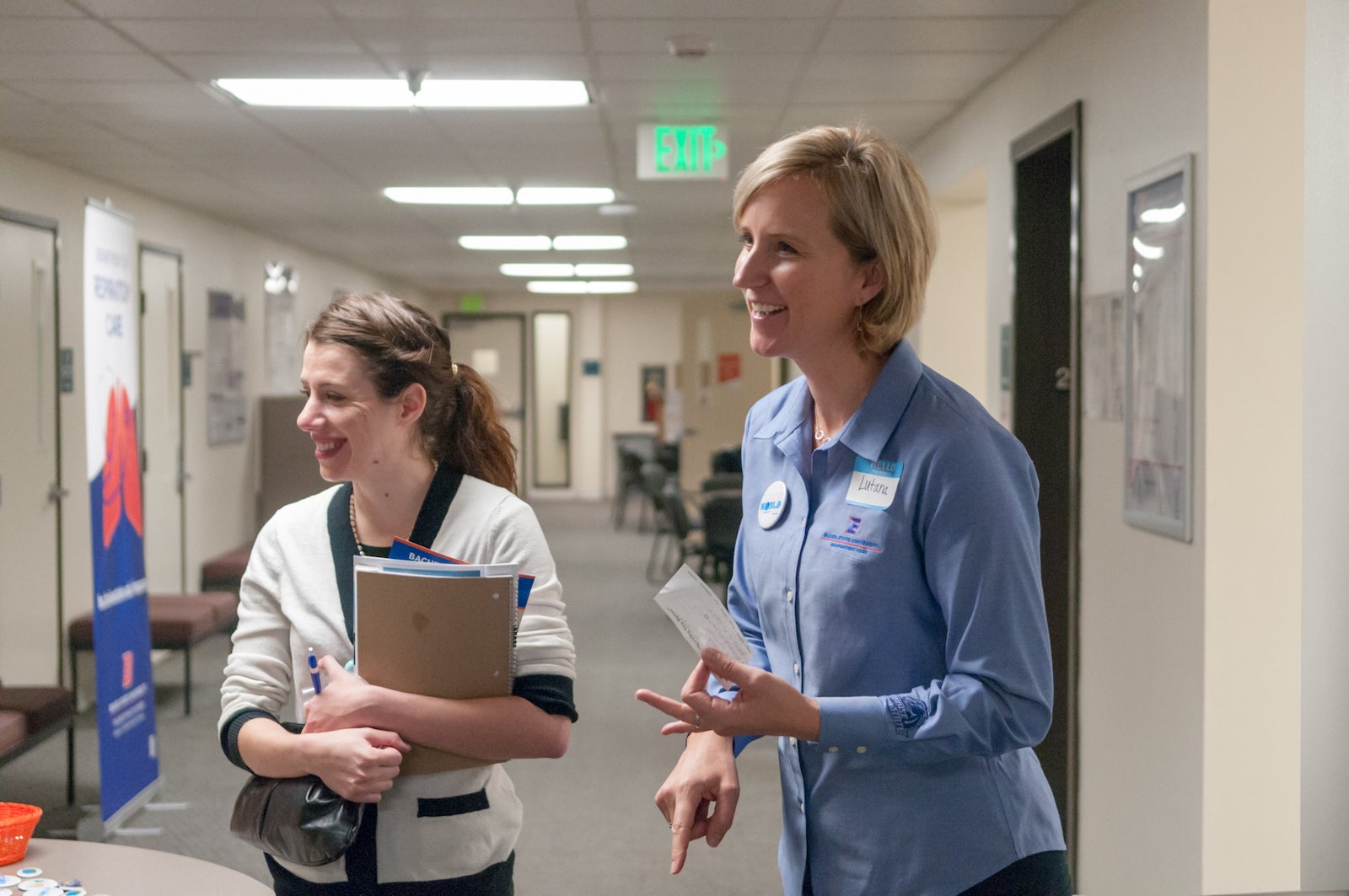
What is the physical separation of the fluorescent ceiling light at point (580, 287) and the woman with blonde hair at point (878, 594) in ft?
44.2

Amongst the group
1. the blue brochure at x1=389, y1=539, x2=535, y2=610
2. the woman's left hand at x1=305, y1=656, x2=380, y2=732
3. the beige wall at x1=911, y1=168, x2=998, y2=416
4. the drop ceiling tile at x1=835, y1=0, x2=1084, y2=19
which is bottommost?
the woman's left hand at x1=305, y1=656, x2=380, y2=732

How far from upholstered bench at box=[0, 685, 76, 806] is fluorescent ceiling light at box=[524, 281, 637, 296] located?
→ 1052cm

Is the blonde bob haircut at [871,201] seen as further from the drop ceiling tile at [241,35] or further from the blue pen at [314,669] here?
the drop ceiling tile at [241,35]

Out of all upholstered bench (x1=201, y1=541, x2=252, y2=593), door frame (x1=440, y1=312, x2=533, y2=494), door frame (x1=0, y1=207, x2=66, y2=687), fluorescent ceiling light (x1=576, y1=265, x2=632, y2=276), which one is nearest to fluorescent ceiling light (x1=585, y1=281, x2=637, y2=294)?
fluorescent ceiling light (x1=576, y1=265, x2=632, y2=276)

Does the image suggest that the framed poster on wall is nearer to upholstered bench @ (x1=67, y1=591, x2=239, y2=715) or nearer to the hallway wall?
the hallway wall

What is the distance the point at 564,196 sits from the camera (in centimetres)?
771

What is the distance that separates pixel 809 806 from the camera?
4.67 feet

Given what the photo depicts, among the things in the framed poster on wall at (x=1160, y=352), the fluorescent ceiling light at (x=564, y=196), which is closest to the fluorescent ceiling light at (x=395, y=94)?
the fluorescent ceiling light at (x=564, y=196)

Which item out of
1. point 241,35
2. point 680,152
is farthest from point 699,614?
point 680,152

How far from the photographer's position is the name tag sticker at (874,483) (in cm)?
131

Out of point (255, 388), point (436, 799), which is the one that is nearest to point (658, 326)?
point (255, 388)

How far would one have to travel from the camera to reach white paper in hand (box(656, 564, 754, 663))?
130 cm

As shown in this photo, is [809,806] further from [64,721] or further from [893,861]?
[64,721]

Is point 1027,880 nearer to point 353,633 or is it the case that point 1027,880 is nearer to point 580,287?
point 353,633
